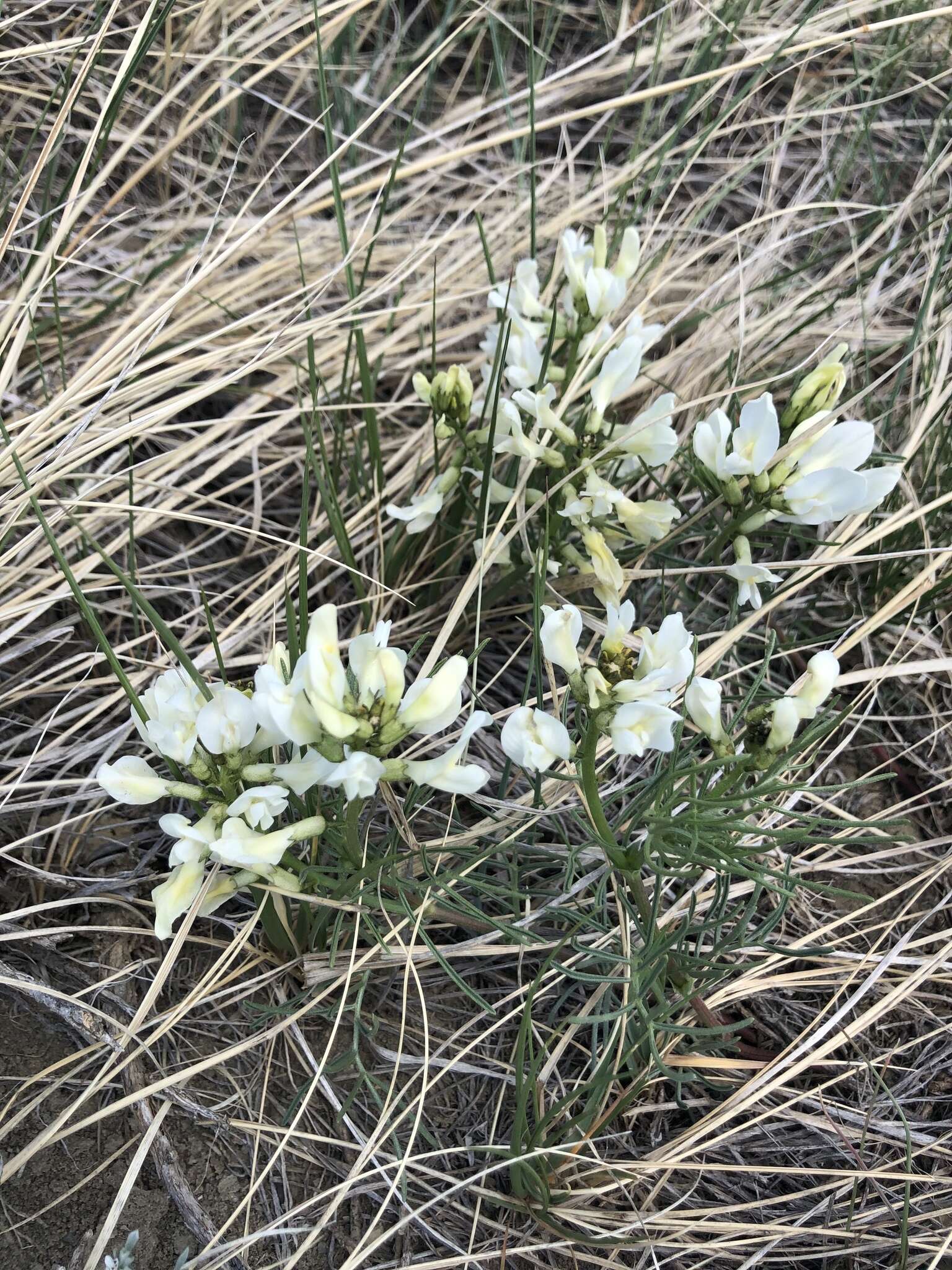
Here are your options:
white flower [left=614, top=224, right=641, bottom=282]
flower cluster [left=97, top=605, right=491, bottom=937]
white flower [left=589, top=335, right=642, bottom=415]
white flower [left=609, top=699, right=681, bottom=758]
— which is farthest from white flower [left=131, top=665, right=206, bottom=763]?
white flower [left=614, top=224, right=641, bottom=282]

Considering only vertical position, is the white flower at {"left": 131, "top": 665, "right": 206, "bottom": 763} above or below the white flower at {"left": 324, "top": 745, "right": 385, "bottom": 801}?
above

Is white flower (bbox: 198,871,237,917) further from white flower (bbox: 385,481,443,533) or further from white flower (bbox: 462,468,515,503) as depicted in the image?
white flower (bbox: 462,468,515,503)

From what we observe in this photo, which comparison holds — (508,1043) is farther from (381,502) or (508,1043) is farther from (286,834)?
(381,502)

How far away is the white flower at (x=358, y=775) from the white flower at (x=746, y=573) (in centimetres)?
59

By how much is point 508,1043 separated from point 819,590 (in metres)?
0.93

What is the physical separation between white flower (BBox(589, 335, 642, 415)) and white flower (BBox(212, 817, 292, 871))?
71cm

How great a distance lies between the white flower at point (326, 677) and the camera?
0.97m

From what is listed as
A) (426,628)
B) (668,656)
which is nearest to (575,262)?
(426,628)

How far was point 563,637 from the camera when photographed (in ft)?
3.61

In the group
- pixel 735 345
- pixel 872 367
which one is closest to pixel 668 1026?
pixel 735 345

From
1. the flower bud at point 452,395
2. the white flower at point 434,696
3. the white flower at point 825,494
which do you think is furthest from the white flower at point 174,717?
the white flower at point 825,494

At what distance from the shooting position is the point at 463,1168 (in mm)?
1273

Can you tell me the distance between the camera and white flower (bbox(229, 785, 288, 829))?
104 cm

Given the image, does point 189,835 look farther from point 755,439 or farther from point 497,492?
point 755,439
